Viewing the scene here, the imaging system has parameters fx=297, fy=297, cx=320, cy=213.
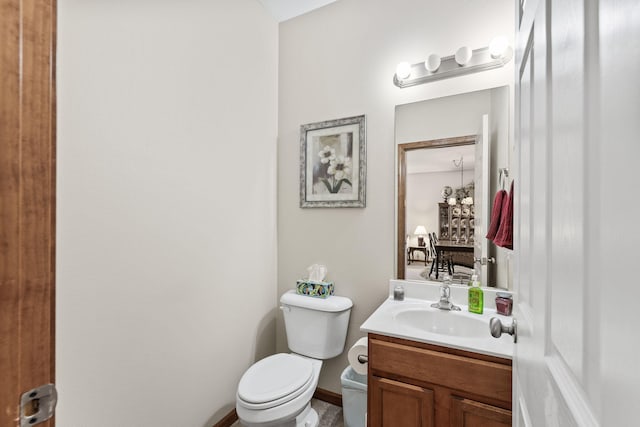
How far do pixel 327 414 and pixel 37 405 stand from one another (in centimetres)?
172

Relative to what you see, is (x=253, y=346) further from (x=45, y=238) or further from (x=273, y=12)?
(x=273, y=12)

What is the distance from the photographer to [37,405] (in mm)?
498

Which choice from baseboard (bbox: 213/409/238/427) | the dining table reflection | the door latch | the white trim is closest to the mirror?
the dining table reflection

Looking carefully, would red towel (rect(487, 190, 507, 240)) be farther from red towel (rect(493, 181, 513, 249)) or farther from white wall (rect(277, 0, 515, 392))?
white wall (rect(277, 0, 515, 392))

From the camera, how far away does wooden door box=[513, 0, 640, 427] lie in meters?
0.29

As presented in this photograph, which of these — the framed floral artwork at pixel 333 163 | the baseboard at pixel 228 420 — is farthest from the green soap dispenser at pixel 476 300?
the baseboard at pixel 228 420

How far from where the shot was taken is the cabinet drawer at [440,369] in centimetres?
108

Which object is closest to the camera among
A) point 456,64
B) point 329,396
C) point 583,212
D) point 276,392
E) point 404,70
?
point 583,212

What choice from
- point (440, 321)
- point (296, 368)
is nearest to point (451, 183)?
point (440, 321)

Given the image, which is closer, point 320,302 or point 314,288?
point 320,302

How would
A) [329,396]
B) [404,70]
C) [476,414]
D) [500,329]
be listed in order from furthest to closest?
[329,396] < [404,70] < [476,414] < [500,329]

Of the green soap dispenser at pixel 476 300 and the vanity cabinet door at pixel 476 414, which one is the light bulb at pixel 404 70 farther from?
the vanity cabinet door at pixel 476 414

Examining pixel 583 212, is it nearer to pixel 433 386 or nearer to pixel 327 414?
pixel 433 386

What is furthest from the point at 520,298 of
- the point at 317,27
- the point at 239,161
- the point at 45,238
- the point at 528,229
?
the point at 317,27
